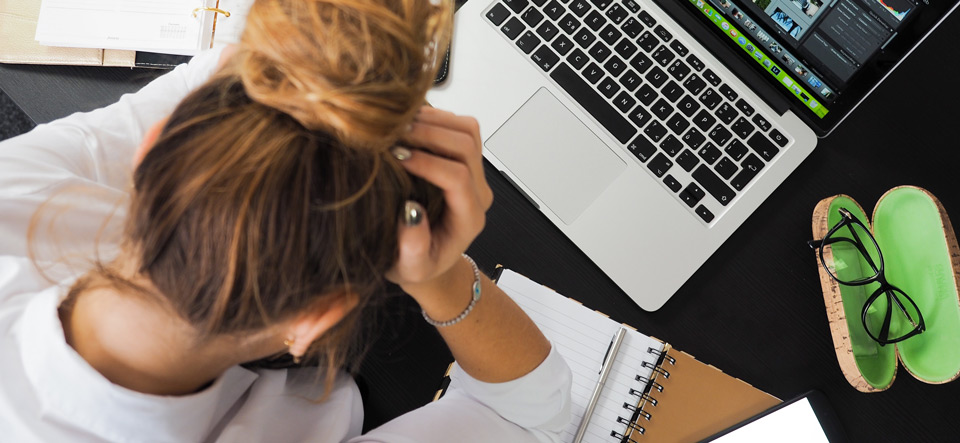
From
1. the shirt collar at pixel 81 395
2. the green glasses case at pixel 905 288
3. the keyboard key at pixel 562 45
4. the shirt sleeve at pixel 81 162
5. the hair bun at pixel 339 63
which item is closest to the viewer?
the hair bun at pixel 339 63

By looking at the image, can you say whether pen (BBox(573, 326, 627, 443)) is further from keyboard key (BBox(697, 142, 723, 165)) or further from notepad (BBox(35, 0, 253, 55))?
notepad (BBox(35, 0, 253, 55))

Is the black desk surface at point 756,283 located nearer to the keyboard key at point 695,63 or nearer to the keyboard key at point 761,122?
the keyboard key at point 761,122

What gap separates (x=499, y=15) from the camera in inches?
29.7

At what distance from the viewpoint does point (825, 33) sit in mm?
649

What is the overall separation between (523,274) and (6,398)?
49 cm

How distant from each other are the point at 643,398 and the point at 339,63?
533 mm

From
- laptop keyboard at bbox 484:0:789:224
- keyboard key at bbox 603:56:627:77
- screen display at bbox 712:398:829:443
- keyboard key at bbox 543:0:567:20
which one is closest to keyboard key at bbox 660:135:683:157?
laptop keyboard at bbox 484:0:789:224

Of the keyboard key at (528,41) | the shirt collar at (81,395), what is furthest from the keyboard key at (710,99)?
the shirt collar at (81,395)

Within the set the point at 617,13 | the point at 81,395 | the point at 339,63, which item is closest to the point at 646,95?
the point at 617,13

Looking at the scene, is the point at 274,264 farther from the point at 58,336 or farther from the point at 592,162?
the point at 592,162

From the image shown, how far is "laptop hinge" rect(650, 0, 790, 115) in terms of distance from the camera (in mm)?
737

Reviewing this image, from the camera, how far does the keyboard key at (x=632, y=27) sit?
75cm

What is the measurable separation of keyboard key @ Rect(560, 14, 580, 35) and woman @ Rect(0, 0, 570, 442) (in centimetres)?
36

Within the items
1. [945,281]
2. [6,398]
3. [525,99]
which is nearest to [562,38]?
[525,99]
